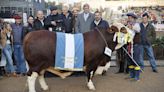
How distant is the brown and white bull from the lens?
22.2 ft

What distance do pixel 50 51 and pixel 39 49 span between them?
248 mm

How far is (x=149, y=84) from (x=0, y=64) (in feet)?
13.9

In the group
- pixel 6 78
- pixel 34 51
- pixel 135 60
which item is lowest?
pixel 6 78

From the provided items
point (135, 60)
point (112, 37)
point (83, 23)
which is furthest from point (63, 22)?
point (135, 60)

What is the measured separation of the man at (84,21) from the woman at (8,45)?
78.0 inches

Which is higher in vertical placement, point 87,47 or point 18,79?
point 87,47

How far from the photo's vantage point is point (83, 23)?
8602mm

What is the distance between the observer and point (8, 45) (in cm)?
893

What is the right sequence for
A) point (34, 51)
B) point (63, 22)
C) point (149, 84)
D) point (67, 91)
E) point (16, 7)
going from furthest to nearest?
point (16, 7) < point (63, 22) < point (149, 84) < point (67, 91) < point (34, 51)

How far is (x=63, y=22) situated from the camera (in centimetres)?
849

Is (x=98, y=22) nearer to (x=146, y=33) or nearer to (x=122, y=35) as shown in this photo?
(x=122, y=35)

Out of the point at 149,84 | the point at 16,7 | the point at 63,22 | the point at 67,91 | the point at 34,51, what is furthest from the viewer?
the point at 16,7

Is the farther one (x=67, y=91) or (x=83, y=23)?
(x=83, y=23)

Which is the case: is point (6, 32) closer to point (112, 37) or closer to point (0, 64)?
point (0, 64)
